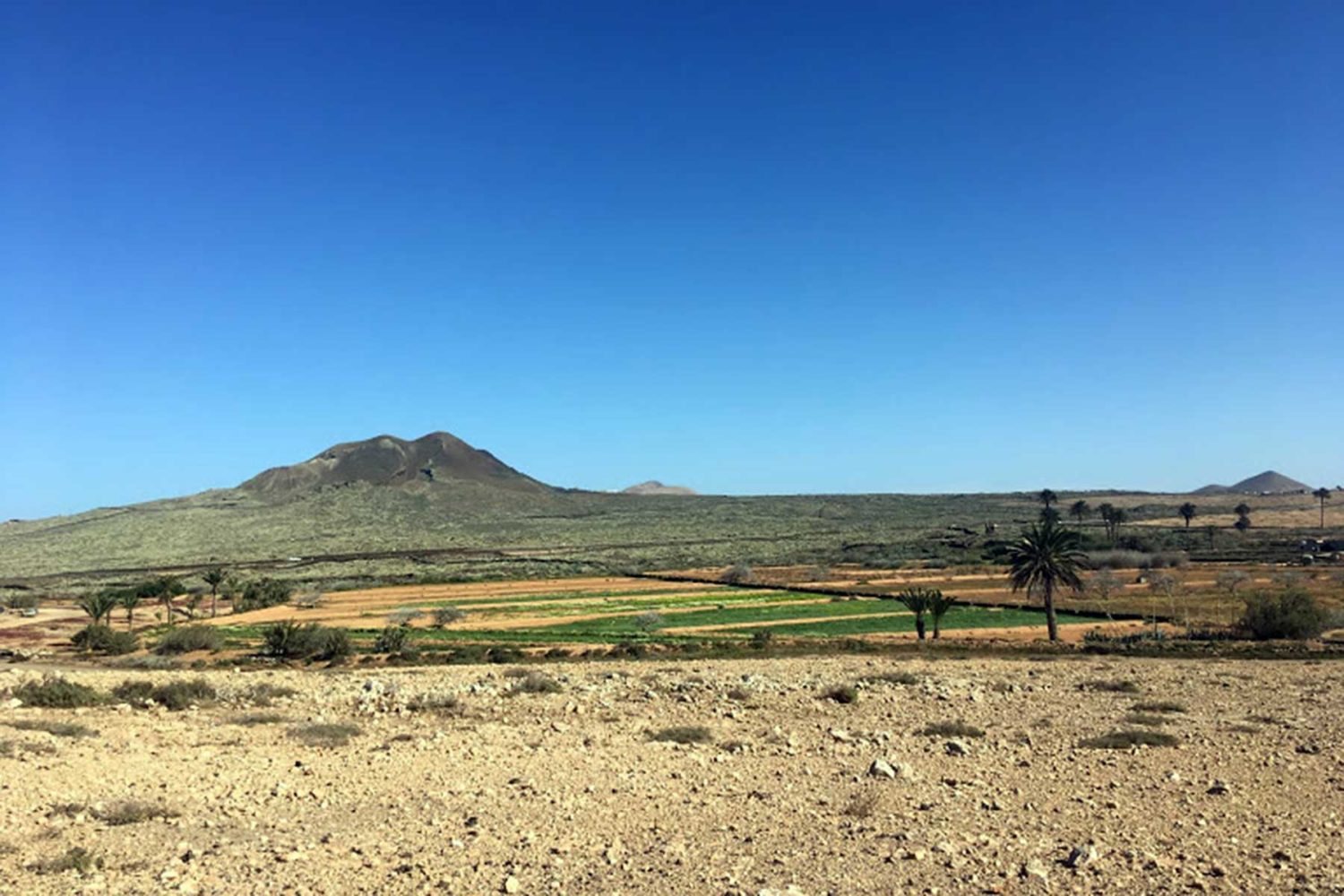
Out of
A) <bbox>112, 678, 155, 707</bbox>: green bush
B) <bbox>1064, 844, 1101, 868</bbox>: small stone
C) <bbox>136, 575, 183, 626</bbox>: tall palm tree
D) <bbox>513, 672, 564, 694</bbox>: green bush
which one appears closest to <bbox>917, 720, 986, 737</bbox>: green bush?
<bbox>1064, 844, 1101, 868</bbox>: small stone

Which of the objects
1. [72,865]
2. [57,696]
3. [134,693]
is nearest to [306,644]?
[134,693]

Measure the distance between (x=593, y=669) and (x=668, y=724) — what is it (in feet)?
42.7

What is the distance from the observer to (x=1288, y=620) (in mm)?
39781

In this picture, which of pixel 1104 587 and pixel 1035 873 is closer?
pixel 1035 873

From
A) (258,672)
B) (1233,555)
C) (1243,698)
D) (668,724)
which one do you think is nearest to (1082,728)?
(1243,698)

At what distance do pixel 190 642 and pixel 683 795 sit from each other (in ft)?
127

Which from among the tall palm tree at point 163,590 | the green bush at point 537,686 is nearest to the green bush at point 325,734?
the green bush at point 537,686

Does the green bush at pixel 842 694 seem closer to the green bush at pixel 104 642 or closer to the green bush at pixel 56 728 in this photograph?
the green bush at pixel 56 728

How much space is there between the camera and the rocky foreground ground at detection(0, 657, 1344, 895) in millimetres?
10375

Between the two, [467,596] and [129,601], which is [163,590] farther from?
[467,596]

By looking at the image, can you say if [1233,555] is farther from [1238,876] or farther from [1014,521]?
[1238,876]

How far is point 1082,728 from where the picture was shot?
19109 millimetres

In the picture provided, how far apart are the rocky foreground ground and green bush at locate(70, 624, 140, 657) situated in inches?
898

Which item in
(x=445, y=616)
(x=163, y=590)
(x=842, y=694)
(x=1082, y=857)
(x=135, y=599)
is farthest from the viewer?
(x=135, y=599)
